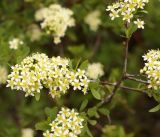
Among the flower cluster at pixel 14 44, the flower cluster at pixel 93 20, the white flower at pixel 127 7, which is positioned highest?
the flower cluster at pixel 93 20

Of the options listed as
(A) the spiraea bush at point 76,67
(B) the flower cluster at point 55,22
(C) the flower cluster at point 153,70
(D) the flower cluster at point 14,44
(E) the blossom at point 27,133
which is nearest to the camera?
(C) the flower cluster at point 153,70

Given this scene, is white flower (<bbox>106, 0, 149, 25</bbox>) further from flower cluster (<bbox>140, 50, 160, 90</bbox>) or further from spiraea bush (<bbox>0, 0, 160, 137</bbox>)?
flower cluster (<bbox>140, 50, 160, 90</bbox>)

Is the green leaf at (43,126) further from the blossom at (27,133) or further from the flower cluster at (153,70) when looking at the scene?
the blossom at (27,133)

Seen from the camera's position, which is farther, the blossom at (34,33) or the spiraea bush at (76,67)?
the blossom at (34,33)

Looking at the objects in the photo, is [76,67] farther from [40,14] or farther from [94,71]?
[40,14]

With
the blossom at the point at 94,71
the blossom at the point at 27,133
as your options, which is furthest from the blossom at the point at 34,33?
the blossom at the point at 27,133

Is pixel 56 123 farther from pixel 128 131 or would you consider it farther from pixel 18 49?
pixel 128 131

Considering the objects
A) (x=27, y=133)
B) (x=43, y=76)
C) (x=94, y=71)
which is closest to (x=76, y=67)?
(x=43, y=76)
